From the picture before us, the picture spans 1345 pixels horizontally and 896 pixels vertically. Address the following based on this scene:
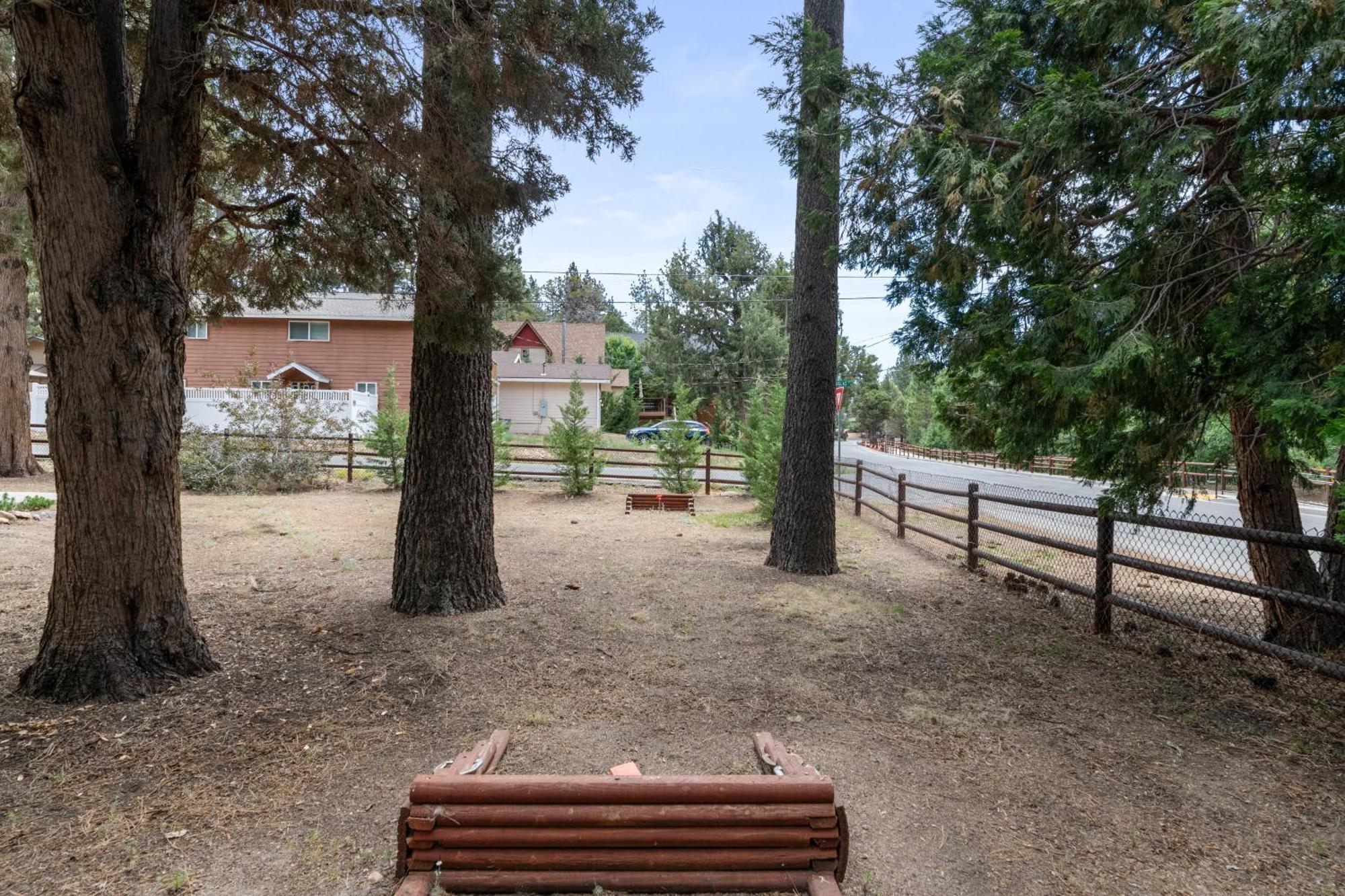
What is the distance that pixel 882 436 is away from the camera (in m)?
81.7

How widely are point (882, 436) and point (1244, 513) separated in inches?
3097

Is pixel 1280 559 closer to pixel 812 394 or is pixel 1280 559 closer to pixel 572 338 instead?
pixel 812 394

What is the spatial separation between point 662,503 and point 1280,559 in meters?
10.2

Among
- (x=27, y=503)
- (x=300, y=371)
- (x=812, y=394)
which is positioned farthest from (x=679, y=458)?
(x=300, y=371)

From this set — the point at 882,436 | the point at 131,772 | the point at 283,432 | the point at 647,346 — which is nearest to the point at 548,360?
the point at 647,346

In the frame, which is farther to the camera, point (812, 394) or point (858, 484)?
point (858, 484)

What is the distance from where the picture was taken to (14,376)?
47.5ft

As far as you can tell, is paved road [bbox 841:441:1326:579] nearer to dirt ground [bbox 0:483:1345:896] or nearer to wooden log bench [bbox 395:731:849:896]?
dirt ground [bbox 0:483:1345:896]

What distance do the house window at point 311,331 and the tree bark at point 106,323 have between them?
24.7 metres

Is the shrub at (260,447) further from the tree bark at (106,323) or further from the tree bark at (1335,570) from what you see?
the tree bark at (1335,570)

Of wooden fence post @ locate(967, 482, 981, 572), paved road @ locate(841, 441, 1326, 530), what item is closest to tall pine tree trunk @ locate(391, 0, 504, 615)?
paved road @ locate(841, 441, 1326, 530)

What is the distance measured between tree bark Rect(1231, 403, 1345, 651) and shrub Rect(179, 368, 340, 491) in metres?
15.4

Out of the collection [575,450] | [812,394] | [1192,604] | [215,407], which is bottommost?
[1192,604]

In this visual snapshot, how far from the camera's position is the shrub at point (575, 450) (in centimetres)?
1539
